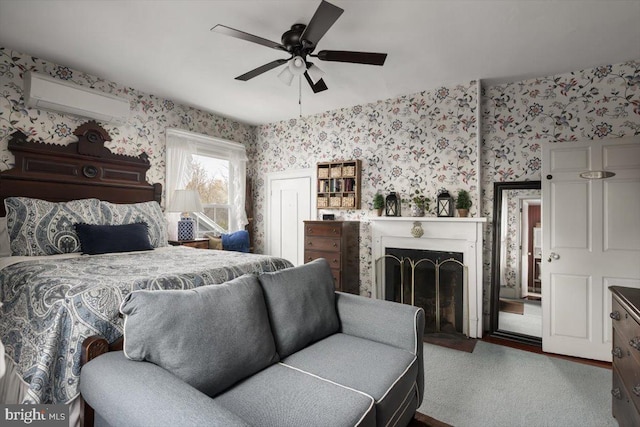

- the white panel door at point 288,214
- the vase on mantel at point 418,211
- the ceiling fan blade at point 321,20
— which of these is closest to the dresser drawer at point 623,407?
the vase on mantel at point 418,211

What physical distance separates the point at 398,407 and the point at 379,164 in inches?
119

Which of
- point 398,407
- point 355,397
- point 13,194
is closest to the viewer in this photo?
point 355,397

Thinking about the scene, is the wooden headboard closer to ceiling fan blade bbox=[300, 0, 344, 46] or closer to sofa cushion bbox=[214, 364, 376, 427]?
ceiling fan blade bbox=[300, 0, 344, 46]

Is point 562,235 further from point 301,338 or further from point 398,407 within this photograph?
point 301,338

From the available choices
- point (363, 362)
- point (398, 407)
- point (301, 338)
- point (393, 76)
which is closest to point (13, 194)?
point (301, 338)

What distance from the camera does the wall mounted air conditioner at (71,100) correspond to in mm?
2863

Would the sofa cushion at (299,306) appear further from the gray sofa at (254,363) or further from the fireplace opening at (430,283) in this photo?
the fireplace opening at (430,283)

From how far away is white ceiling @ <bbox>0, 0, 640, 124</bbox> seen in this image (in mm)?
2222

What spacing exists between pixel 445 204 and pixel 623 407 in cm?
221

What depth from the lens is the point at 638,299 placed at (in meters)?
1.59

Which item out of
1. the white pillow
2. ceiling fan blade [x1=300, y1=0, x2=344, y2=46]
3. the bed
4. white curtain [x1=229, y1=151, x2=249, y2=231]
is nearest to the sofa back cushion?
the bed

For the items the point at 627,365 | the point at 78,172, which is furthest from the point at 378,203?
the point at 78,172

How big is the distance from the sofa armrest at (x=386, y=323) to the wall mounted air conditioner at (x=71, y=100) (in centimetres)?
308

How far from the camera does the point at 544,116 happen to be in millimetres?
3291
